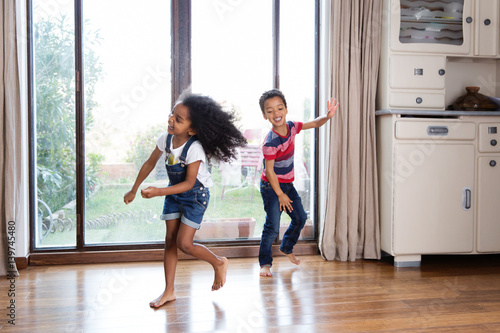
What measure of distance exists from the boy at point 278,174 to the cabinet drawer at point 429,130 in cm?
→ 44

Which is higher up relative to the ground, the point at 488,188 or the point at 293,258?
the point at 488,188

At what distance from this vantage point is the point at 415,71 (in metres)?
2.79

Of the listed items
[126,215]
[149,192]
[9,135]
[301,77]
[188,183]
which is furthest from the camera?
[301,77]

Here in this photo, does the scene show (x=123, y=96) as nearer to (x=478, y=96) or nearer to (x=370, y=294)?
(x=370, y=294)

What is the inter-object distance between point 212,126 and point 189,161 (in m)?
0.20

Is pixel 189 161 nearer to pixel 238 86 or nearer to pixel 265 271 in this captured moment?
pixel 265 271

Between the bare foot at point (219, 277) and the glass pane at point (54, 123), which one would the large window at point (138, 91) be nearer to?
the glass pane at point (54, 123)

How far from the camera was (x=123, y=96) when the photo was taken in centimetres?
289

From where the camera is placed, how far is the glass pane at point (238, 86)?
2973mm

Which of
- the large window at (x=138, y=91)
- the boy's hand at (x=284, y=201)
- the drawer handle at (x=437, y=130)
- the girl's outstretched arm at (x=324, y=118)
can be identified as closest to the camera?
the boy's hand at (x=284, y=201)

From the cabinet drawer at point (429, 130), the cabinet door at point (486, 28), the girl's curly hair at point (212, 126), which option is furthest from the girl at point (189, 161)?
the cabinet door at point (486, 28)

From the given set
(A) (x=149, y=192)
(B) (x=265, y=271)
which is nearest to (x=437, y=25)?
(B) (x=265, y=271)

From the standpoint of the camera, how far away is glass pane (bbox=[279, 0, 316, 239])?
3045 mm

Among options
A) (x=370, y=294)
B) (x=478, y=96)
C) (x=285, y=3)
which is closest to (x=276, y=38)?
(x=285, y=3)
